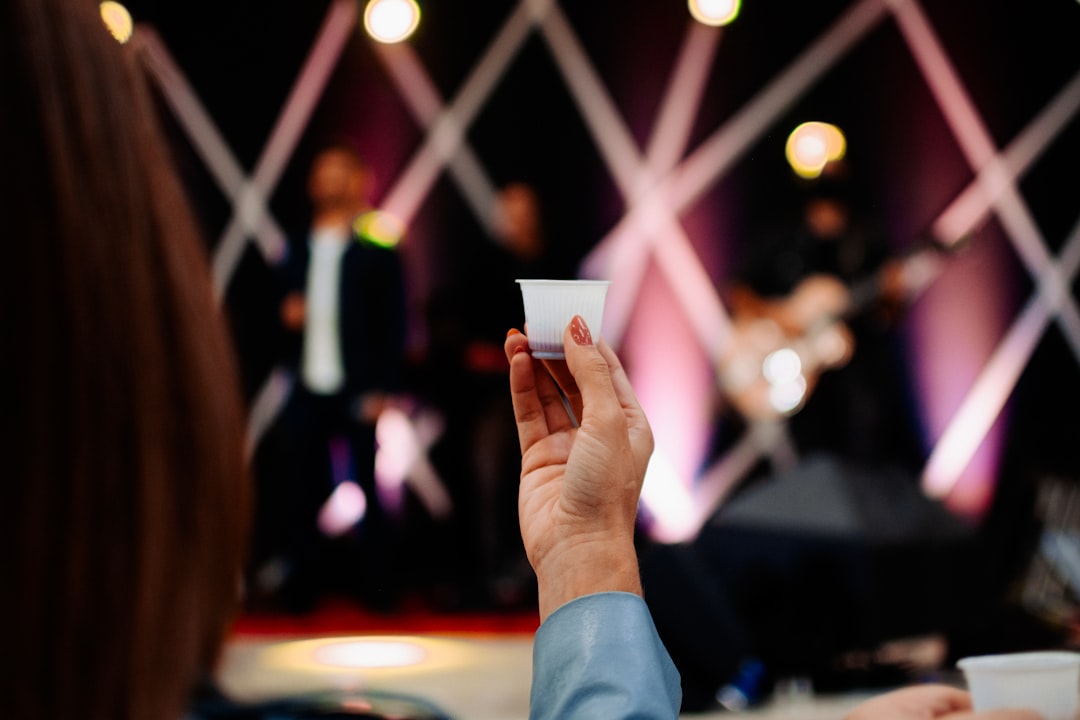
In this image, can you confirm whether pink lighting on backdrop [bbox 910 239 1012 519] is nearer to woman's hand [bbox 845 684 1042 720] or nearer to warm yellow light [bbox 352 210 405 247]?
warm yellow light [bbox 352 210 405 247]

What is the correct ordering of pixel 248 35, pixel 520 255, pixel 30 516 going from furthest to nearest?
pixel 248 35 < pixel 520 255 < pixel 30 516

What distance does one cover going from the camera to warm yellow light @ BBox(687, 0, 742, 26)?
14.5 ft

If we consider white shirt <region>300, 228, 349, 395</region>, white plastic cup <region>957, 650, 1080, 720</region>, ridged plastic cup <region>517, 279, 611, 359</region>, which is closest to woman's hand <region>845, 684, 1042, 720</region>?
white plastic cup <region>957, 650, 1080, 720</region>

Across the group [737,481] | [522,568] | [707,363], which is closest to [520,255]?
[522,568]

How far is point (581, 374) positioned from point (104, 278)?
47cm

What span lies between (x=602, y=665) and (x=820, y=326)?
141 inches

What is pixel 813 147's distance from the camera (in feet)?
15.5

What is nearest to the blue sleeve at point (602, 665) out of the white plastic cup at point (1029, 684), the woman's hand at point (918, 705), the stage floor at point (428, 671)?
the woman's hand at point (918, 705)

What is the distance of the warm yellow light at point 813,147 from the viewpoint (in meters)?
4.57

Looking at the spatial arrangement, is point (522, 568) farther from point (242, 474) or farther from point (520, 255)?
point (242, 474)

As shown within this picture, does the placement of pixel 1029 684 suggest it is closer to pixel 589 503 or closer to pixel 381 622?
pixel 589 503

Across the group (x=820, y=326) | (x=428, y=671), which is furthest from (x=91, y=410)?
(x=820, y=326)

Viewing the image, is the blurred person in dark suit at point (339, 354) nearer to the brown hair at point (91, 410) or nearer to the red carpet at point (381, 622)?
the red carpet at point (381, 622)

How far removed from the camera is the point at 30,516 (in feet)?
1.51
